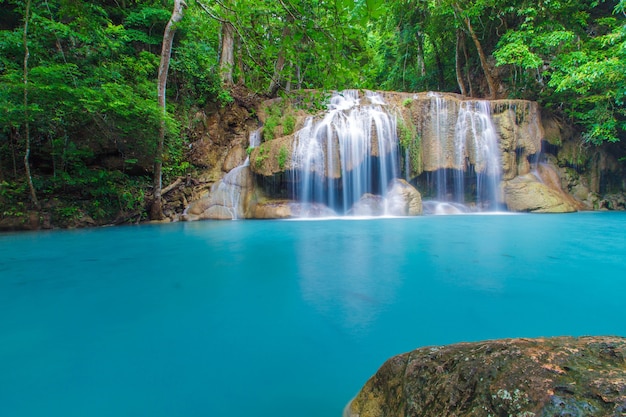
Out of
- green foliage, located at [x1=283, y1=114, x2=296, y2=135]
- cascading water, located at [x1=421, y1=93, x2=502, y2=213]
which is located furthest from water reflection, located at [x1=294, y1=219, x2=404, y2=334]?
cascading water, located at [x1=421, y1=93, x2=502, y2=213]

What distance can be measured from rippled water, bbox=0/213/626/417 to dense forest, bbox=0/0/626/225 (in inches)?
75.4

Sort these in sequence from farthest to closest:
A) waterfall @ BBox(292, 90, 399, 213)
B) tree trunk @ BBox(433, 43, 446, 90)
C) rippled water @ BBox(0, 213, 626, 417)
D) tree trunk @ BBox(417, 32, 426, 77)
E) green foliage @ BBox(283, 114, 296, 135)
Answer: tree trunk @ BBox(433, 43, 446, 90) < tree trunk @ BBox(417, 32, 426, 77) < green foliage @ BBox(283, 114, 296, 135) < waterfall @ BBox(292, 90, 399, 213) < rippled water @ BBox(0, 213, 626, 417)

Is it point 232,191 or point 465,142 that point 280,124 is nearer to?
point 232,191

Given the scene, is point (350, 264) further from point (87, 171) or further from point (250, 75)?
point (87, 171)

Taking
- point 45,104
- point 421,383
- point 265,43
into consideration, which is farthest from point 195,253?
point 45,104

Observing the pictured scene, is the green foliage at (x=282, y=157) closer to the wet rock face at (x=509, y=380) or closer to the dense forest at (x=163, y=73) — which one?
the dense forest at (x=163, y=73)

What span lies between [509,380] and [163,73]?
9980 mm

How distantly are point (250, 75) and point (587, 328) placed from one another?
3.38 meters

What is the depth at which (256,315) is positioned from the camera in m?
2.43

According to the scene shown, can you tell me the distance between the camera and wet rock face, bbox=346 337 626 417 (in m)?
0.75

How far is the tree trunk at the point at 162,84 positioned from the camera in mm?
7965

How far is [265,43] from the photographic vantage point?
2578 millimetres

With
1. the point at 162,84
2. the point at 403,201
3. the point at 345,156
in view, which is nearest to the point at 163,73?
the point at 162,84

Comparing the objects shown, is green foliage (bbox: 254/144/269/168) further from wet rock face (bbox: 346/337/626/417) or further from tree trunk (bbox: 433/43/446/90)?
tree trunk (bbox: 433/43/446/90)
